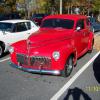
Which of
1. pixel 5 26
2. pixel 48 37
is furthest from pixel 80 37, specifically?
pixel 5 26

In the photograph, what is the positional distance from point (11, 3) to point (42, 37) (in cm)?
3218

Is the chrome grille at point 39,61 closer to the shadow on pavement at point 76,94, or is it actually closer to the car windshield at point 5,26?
the shadow on pavement at point 76,94

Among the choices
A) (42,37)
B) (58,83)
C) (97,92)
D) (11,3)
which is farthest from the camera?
(11,3)

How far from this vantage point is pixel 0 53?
1058 cm

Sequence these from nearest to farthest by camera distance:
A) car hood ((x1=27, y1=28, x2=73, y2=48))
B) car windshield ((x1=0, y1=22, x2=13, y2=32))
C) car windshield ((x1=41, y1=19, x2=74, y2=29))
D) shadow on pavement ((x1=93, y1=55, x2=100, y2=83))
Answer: shadow on pavement ((x1=93, y1=55, x2=100, y2=83)) < car hood ((x1=27, y1=28, x2=73, y2=48)) < car windshield ((x1=41, y1=19, x2=74, y2=29)) < car windshield ((x1=0, y1=22, x2=13, y2=32))

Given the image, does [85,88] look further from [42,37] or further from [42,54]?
[42,37]

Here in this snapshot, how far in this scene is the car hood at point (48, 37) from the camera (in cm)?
809

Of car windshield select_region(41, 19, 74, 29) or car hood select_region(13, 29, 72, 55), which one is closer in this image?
car hood select_region(13, 29, 72, 55)

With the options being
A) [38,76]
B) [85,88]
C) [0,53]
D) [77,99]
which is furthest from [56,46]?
[0,53]

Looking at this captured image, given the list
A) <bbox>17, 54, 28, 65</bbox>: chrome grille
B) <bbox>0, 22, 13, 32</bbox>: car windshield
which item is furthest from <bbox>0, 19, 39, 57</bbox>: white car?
<bbox>17, 54, 28, 65</bbox>: chrome grille

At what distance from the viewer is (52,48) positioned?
7531 mm

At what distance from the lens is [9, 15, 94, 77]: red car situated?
7.34 m

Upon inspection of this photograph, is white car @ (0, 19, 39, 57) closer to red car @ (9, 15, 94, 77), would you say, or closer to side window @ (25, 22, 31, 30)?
side window @ (25, 22, 31, 30)

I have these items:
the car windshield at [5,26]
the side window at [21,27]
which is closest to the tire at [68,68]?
the car windshield at [5,26]
